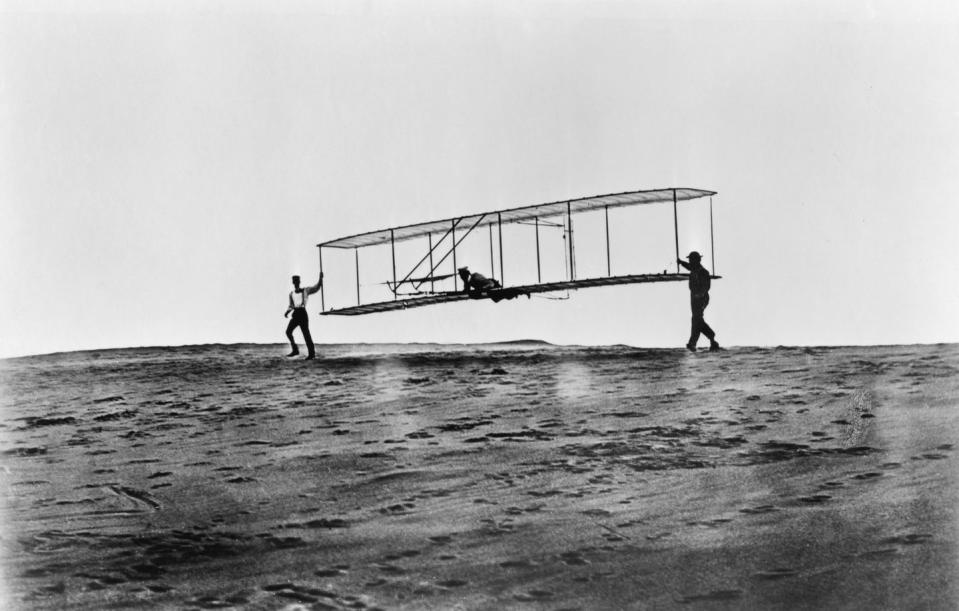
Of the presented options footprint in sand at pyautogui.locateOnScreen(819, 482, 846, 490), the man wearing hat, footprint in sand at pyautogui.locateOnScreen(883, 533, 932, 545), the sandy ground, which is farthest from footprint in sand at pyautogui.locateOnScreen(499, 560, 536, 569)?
the man wearing hat

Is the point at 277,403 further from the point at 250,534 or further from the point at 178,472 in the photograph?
the point at 250,534

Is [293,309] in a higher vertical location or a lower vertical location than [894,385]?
higher

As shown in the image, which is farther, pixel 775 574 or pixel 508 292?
pixel 508 292

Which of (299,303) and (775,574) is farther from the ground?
(299,303)

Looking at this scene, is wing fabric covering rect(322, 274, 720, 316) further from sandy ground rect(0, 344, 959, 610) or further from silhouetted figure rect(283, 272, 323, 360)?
sandy ground rect(0, 344, 959, 610)

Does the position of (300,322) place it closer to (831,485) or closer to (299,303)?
(299,303)

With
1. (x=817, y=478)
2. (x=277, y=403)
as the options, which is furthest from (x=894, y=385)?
(x=277, y=403)

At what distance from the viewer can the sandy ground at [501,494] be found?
24.1ft

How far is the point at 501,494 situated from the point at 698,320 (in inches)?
462

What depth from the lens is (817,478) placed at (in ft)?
32.4

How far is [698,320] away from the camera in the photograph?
67.2 ft

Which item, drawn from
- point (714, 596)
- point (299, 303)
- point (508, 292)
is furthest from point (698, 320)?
point (714, 596)

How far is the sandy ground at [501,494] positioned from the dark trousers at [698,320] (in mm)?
3028

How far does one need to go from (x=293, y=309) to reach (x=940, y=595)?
51.4ft
